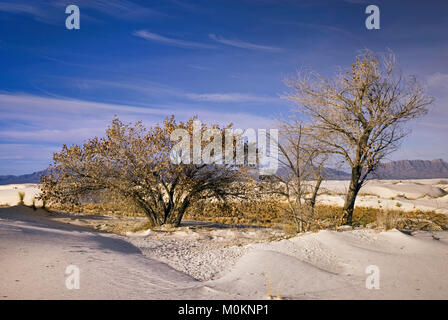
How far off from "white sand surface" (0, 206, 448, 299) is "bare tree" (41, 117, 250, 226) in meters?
2.98

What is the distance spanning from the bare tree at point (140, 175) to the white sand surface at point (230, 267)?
2.98 meters

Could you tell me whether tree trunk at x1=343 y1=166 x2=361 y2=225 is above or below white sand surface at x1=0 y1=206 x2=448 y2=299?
above

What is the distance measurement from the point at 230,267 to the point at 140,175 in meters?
5.79

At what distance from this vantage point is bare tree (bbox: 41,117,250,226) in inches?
425

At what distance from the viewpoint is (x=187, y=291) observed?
13.8 ft

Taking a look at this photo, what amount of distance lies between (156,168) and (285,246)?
5030 millimetres

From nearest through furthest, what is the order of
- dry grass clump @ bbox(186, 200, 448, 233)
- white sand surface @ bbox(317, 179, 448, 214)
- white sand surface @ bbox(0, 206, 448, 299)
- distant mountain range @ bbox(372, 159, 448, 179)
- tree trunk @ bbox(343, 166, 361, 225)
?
white sand surface @ bbox(0, 206, 448, 299), dry grass clump @ bbox(186, 200, 448, 233), tree trunk @ bbox(343, 166, 361, 225), white sand surface @ bbox(317, 179, 448, 214), distant mountain range @ bbox(372, 159, 448, 179)

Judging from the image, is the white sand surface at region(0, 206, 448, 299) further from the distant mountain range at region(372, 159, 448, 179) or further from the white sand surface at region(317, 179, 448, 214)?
the distant mountain range at region(372, 159, 448, 179)

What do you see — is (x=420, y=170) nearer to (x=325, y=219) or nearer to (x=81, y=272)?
(x=325, y=219)

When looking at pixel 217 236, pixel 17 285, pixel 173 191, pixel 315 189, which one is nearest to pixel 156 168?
pixel 173 191

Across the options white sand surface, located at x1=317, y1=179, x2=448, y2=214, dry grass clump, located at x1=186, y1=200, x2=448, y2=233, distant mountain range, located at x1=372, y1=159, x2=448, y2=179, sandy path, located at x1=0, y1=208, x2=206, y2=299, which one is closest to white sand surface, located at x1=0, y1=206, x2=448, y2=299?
sandy path, located at x1=0, y1=208, x2=206, y2=299

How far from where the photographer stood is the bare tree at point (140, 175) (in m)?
10.8

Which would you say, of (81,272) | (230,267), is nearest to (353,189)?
(230,267)
